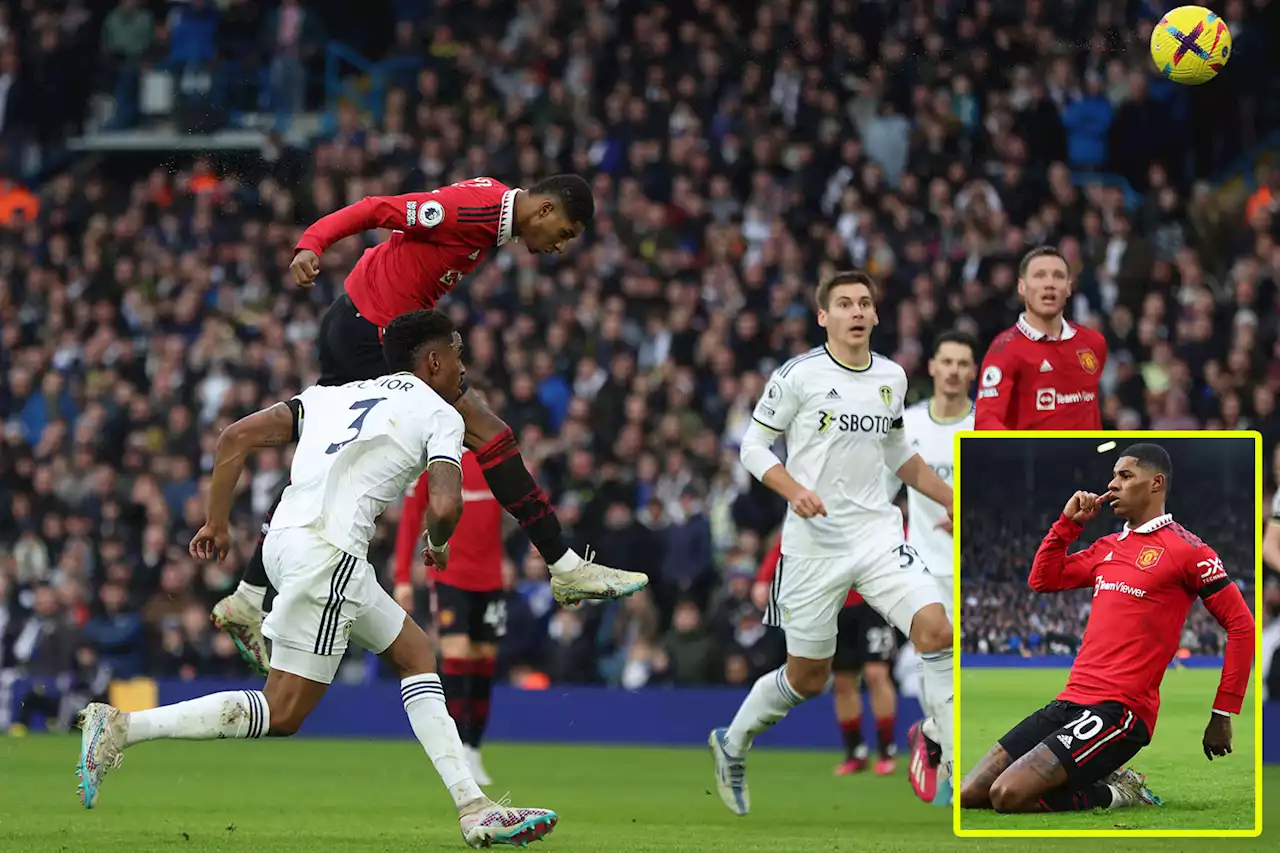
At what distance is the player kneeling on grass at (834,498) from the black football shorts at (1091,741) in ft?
6.69

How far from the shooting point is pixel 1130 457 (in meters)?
7.37

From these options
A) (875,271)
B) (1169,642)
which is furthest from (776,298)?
(1169,642)

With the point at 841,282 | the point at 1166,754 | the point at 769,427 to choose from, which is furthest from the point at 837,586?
the point at 1166,754

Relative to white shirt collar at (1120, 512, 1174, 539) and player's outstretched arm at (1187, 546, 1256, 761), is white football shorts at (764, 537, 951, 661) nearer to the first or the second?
white shirt collar at (1120, 512, 1174, 539)

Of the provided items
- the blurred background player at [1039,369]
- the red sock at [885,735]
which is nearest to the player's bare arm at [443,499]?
the blurred background player at [1039,369]

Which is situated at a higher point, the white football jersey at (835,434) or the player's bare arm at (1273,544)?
the white football jersey at (835,434)

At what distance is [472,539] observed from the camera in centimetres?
1252

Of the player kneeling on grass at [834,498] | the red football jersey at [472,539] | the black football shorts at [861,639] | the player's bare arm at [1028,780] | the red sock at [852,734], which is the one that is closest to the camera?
the player's bare arm at [1028,780]

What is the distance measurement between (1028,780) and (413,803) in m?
4.25

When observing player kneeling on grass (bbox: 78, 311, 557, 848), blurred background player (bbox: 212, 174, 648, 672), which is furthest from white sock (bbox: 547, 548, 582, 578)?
player kneeling on grass (bbox: 78, 311, 557, 848)

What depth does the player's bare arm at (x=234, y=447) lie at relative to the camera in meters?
7.95

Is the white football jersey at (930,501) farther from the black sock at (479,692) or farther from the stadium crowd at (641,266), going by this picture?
the stadium crowd at (641,266)

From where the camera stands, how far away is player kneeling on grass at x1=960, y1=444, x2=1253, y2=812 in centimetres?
737

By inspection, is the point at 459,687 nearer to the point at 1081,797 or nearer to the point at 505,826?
the point at 505,826
